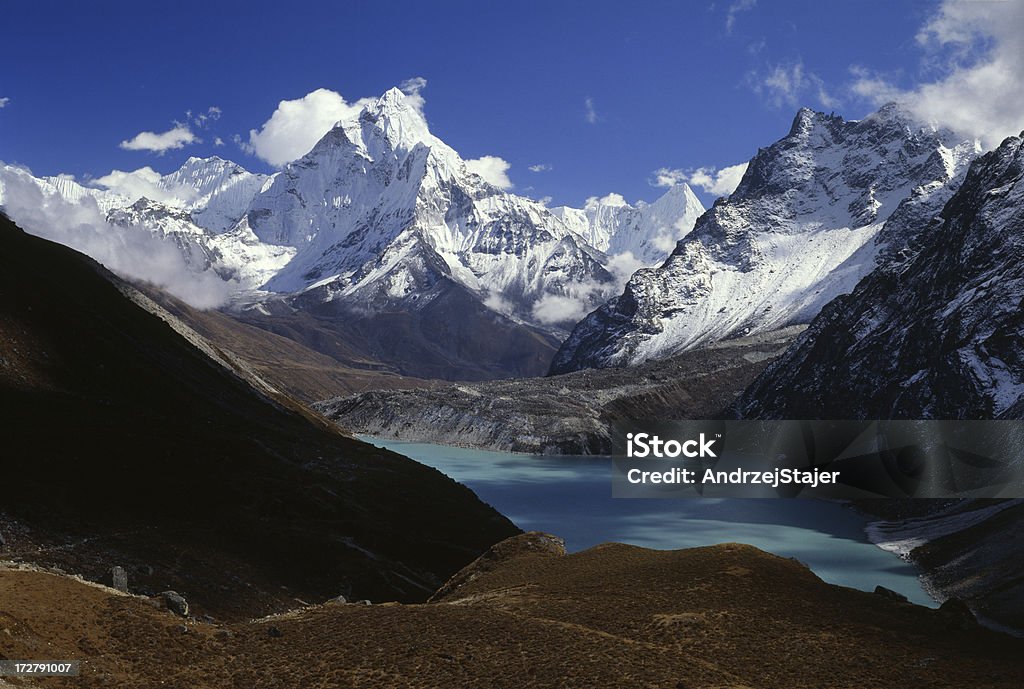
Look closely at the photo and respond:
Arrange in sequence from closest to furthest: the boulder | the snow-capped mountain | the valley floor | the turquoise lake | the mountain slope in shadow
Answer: the valley floor → the boulder → the mountain slope in shadow → the turquoise lake → the snow-capped mountain

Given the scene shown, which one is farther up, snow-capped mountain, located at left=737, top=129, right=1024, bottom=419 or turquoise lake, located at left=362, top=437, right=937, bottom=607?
snow-capped mountain, located at left=737, top=129, right=1024, bottom=419

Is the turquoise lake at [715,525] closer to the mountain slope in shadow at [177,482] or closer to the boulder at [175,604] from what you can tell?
the mountain slope in shadow at [177,482]

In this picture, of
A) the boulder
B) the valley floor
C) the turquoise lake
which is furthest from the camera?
the turquoise lake

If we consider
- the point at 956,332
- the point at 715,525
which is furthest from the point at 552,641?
the point at 956,332

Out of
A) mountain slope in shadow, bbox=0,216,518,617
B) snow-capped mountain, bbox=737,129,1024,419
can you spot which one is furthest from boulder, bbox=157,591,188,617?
snow-capped mountain, bbox=737,129,1024,419

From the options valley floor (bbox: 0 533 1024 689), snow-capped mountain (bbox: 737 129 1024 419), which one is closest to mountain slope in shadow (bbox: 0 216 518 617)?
valley floor (bbox: 0 533 1024 689)

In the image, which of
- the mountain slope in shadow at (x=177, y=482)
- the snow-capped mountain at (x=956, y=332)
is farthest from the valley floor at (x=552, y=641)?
the snow-capped mountain at (x=956, y=332)

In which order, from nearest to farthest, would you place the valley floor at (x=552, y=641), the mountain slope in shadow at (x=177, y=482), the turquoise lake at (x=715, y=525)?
the valley floor at (x=552, y=641) → the mountain slope in shadow at (x=177, y=482) → the turquoise lake at (x=715, y=525)

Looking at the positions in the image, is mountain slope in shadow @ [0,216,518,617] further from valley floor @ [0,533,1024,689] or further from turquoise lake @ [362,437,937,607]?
turquoise lake @ [362,437,937,607]

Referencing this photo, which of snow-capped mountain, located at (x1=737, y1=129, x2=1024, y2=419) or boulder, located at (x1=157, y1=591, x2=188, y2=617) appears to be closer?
boulder, located at (x1=157, y1=591, x2=188, y2=617)

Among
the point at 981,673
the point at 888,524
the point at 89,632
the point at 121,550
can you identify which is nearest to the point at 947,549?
the point at 888,524
